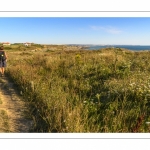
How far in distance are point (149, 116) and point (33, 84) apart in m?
4.10

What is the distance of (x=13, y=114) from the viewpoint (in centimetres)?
550

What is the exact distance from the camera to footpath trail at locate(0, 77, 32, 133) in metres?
4.64

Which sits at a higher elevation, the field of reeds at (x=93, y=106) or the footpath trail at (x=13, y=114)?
the field of reeds at (x=93, y=106)

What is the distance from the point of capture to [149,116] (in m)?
4.38

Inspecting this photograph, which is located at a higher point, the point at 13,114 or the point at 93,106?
the point at 93,106

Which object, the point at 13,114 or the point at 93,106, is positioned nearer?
the point at 93,106

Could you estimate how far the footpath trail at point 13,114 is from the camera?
4641mm

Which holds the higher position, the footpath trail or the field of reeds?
the field of reeds

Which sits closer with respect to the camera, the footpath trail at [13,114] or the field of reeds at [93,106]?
the field of reeds at [93,106]
